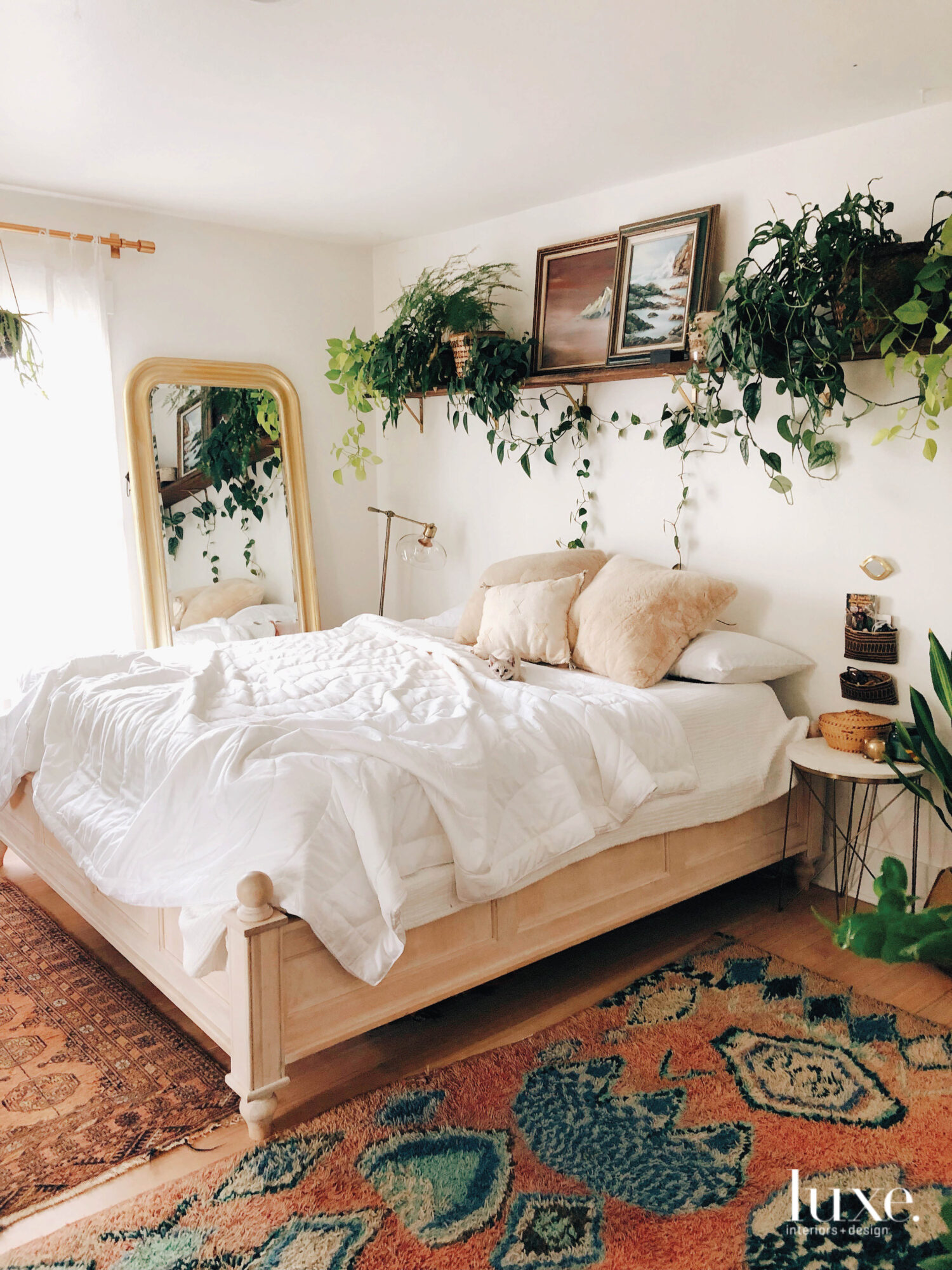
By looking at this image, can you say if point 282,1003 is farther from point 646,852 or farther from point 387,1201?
point 646,852

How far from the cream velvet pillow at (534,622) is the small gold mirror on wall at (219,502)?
142cm

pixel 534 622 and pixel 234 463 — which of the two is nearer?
pixel 534 622

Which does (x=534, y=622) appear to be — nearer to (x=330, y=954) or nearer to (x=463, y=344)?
(x=463, y=344)

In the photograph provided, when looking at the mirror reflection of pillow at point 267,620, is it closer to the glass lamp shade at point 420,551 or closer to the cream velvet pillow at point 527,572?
the glass lamp shade at point 420,551

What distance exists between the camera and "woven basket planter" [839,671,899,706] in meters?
2.97

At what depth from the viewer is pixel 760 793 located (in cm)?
295

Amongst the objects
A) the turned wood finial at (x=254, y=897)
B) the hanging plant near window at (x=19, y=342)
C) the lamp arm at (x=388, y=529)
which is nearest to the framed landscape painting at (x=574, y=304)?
the lamp arm at (x=388, y=529)

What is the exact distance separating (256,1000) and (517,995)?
90 cm

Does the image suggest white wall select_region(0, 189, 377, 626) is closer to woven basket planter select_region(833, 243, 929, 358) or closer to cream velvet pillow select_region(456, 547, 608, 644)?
cream velvet pillow select_region(456, 547, 608, 644)

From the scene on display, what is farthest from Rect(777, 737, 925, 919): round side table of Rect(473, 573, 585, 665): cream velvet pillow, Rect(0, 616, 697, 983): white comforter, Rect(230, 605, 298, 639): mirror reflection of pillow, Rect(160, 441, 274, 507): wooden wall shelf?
Rect(160, 441, 274, 507): wooden wall shelf

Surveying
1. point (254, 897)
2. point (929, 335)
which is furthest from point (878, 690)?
point (254, 897)

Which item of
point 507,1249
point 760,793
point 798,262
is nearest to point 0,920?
point 507,1249

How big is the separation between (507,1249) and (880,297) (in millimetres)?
2433

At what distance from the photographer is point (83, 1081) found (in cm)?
222
